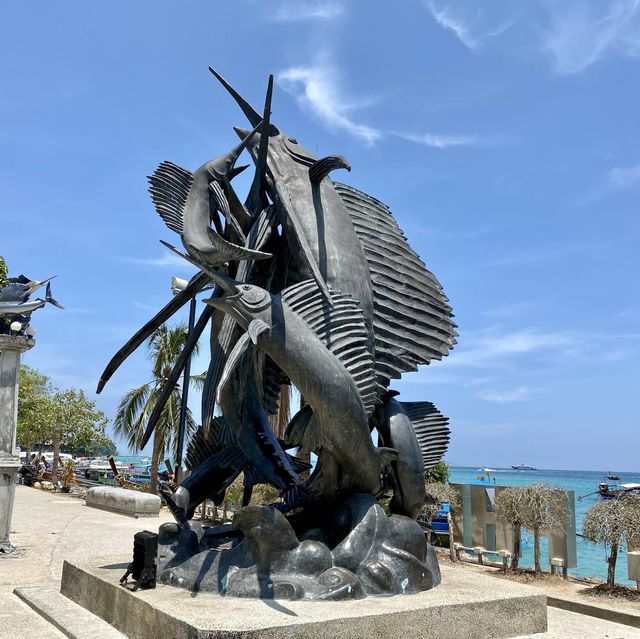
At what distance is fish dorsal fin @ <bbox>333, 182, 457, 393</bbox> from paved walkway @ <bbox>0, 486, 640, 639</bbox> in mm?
2349

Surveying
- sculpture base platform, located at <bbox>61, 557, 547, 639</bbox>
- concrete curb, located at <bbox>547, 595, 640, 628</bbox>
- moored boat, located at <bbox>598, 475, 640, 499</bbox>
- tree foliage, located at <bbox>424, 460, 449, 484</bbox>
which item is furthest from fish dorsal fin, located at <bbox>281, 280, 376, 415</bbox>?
tree foliage, located at <bbox>424, 460, 449, 484</bbox>

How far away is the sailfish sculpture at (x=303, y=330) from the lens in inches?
198

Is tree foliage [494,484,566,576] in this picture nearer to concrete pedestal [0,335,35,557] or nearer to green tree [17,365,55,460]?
concrete pedestal [0,335,35,557]

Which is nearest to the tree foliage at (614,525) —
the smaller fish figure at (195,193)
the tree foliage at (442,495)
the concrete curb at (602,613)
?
the concrete curb at (602,613)

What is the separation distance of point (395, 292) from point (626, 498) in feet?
26.2

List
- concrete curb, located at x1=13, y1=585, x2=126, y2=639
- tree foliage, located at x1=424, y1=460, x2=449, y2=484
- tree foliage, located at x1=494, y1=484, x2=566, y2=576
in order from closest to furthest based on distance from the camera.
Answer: concrete curb, located at x1=13, y1=585, x2=126, y2=639 → tree foliage, located at x1=494, y1=484, x2=566, y2=576 → tree foliage, located at x1=424, y1=460, x2=449, y2=484

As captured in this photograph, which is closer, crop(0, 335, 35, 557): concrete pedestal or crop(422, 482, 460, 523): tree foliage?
crop(0, 335, 35, 557): concrete pedestal

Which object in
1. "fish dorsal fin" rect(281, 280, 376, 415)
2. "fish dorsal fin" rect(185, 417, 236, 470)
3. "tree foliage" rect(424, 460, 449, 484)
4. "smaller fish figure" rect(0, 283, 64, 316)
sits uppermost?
"smaller fish figure" rect(0, 283, 64, 316)

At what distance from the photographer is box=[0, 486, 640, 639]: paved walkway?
503cm

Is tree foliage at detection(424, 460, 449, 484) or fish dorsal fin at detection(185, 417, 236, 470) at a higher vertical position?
fish dorsal fin at detection(185, 417, 236, 470)

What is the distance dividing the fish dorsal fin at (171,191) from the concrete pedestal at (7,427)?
5909mm

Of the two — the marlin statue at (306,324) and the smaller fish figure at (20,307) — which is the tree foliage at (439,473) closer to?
the smaller fish figure at (20,307)

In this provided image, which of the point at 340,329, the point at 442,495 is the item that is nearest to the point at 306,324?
the point at 340,329

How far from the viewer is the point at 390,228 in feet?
21.2
